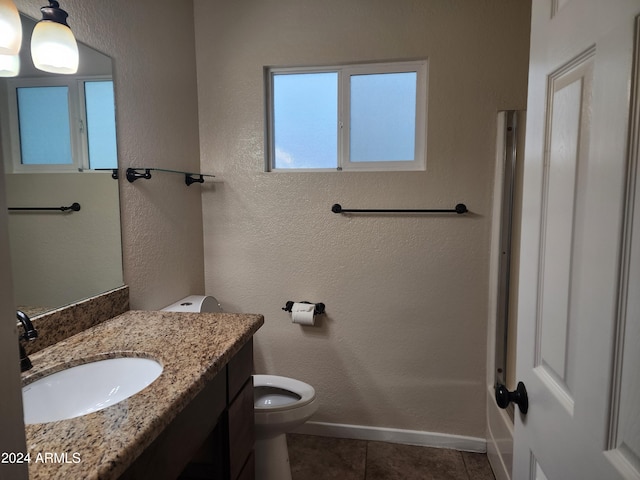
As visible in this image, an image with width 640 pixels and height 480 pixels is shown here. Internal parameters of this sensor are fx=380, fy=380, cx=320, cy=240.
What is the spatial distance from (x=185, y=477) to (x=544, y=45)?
151cm

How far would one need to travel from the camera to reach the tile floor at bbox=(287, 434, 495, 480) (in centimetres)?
192

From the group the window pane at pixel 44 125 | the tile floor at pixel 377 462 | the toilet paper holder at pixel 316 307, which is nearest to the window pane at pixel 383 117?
the toilet paper holder at pixel 316 307

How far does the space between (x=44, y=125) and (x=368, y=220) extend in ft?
4.77

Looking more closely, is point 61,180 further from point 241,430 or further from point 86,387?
point 241,430

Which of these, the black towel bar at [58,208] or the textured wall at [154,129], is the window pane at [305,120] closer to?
the textured wall at [154,129]

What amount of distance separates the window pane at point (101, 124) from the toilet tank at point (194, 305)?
0.70m

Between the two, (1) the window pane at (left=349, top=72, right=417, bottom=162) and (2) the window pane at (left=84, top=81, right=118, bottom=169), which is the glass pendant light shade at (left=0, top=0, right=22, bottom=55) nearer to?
(2) the window pane at (left=84, top=81, right=118, bottom=169)

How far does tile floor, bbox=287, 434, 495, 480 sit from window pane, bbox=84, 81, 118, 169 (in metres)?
1.72

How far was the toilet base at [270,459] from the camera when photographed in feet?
5.41

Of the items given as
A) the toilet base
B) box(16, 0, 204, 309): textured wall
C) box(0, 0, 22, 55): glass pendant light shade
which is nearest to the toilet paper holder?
box(16, 0, 204, 309): textured wall

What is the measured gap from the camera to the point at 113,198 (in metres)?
1.51

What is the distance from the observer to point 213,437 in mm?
1159

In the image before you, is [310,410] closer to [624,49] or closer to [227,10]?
[624,49]

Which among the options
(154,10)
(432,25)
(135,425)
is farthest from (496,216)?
(154,10)
